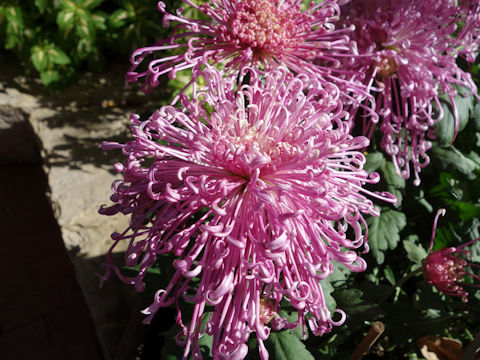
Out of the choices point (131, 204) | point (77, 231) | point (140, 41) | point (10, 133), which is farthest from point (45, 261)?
point (131, 204)

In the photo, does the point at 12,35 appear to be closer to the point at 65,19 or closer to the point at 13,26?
the point at 13,26

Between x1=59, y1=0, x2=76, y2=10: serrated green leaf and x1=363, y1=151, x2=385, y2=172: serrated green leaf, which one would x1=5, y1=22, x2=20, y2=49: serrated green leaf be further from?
x1=363, y1=151, x2=385, y2=172: serrated green leaf

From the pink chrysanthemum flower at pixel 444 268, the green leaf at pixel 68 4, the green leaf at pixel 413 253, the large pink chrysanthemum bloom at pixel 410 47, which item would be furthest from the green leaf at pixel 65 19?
the pink chrysanthemum flower at pixel 444 268

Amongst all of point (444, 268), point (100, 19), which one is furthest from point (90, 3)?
point (444, 268)

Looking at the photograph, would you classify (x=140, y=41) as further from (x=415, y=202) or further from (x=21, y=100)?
(x=415, y=202)

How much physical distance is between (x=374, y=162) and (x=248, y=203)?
25.8 inches

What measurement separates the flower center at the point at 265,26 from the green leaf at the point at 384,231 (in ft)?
1.89

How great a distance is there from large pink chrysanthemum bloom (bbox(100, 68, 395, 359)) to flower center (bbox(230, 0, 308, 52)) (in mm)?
158

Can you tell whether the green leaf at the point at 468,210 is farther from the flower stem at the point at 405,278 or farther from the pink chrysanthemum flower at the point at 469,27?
the pink chrysanthemum flower at the point at 469,27

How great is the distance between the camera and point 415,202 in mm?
1386

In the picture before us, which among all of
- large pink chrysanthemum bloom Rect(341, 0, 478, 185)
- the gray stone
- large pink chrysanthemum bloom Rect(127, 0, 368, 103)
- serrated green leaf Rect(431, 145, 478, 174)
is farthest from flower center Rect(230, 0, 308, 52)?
the gray stone

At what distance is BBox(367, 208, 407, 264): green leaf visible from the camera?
3.91ft

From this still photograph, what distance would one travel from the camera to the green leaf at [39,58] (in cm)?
298

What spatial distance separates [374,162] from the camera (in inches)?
50.9
